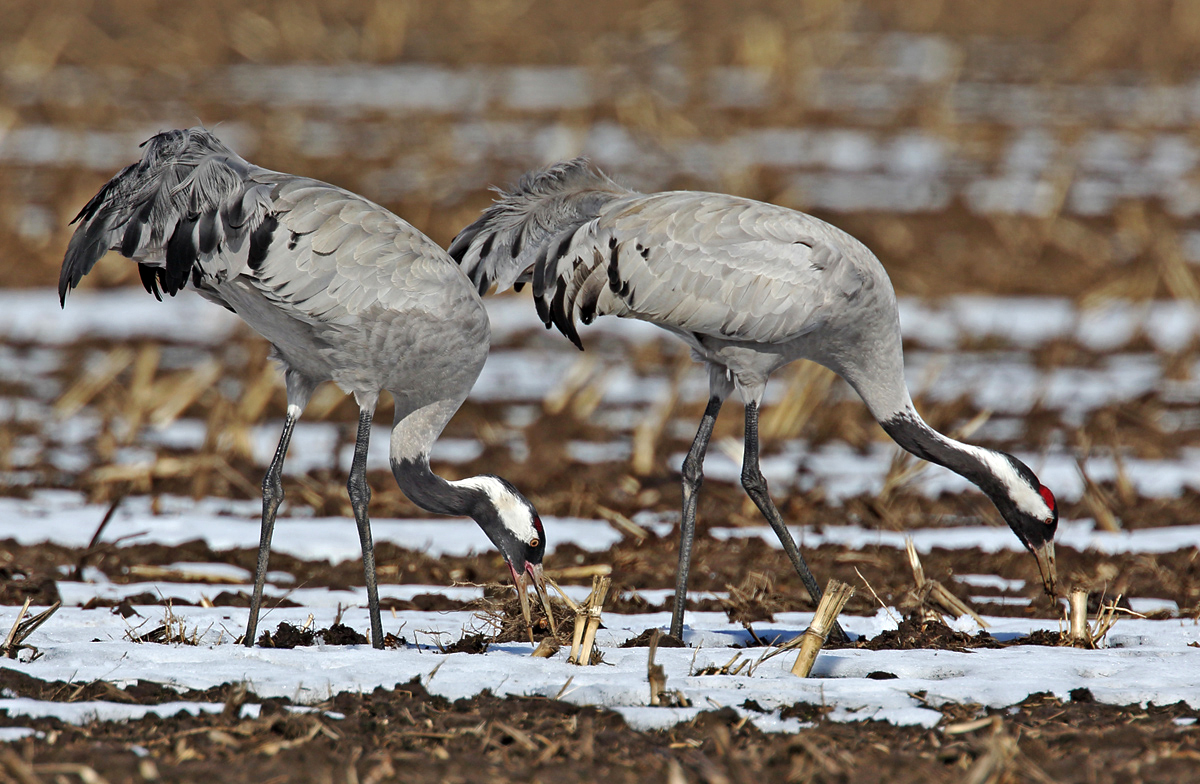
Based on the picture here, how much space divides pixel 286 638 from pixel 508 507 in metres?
1.14

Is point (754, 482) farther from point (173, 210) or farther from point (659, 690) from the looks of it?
point (173, 210)

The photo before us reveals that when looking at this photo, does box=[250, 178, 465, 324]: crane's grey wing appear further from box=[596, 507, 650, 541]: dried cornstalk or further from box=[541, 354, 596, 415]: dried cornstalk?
box=[541, 354, 596, 415]: dried cornstalk

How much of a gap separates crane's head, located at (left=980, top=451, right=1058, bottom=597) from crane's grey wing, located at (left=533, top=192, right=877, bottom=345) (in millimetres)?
1000

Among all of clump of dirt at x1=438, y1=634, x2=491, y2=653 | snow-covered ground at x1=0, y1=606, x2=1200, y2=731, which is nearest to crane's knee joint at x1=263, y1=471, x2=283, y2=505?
snow-covered ground at x1=0, y1=606, x2=1200, y2=731

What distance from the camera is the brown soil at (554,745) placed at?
3584 mm

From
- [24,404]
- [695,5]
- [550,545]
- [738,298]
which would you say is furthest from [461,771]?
[695,5]

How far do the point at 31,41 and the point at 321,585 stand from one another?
18.0m

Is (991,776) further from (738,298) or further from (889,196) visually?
(889,196)

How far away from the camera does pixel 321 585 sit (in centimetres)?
635

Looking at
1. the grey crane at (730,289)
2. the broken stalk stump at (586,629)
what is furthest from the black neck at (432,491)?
the broken stalk stump at (586,629)

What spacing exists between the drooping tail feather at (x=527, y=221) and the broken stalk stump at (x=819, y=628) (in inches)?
85.9

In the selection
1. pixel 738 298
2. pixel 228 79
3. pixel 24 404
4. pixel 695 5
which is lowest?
pixel 24 404

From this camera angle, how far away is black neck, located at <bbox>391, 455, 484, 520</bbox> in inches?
232

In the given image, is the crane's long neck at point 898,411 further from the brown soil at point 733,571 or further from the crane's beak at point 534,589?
the crane's beak at point 534,589
